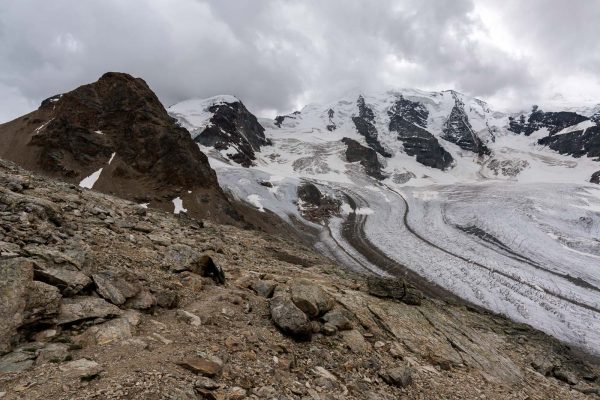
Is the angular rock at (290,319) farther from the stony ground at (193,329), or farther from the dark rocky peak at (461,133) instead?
the dark rocky peak at (461,133)

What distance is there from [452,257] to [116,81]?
187 feet

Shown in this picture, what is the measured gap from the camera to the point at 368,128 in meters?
178

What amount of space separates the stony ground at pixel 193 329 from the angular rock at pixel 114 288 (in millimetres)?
33

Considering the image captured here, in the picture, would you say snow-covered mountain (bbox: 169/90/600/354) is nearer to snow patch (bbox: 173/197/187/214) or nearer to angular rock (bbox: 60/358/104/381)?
snow patch (bbox: 173/197/187/214)

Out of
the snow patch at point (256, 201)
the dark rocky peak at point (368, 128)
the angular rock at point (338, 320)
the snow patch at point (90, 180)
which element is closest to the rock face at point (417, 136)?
the dark rocky peak at point (368, 128)

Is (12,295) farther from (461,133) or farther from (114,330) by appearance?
(461,133)

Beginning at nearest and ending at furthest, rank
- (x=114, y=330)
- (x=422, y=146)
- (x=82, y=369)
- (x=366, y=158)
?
(x=82, y=369) < (x=114, y=330) < (x=366, y=158) < (x=422, y=146)

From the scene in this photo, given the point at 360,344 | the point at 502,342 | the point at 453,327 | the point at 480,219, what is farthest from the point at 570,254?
the point at 360,344

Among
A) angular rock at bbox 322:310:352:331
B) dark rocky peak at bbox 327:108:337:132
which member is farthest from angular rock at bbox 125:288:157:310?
dark rocky peak at bbox 327:108:337:132

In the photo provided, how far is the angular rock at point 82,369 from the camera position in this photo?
652 cm

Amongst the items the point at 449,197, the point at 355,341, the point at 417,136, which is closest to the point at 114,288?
the point at 355,341

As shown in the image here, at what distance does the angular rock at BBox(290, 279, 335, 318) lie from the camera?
11.7m

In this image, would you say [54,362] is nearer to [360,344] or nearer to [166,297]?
[166,297]

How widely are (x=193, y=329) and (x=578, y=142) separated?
184725 mm
